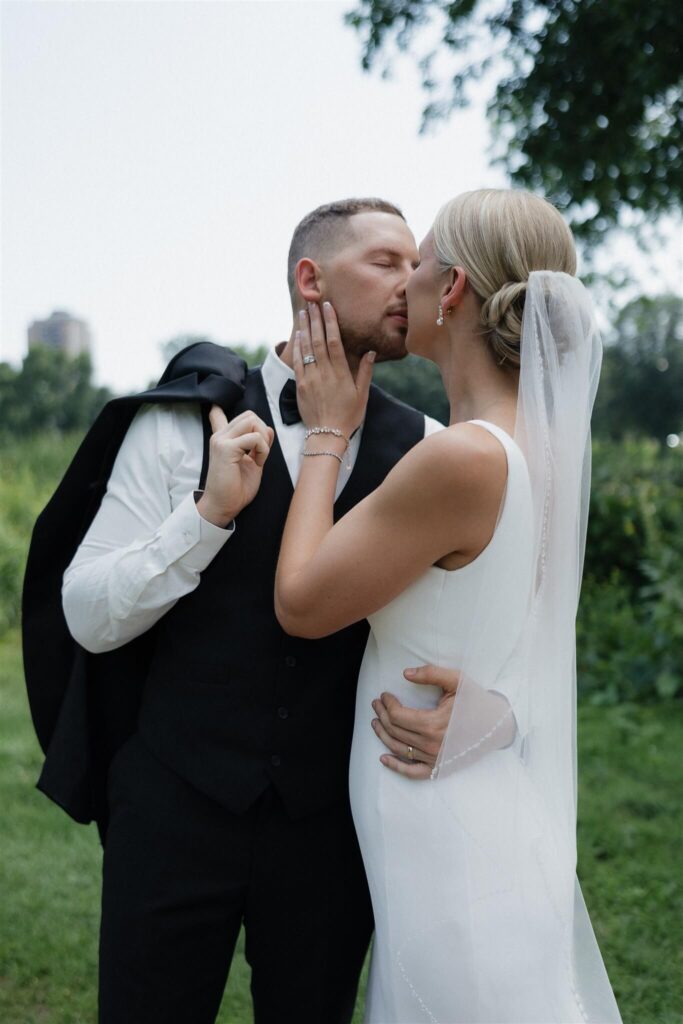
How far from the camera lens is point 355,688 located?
2260mm

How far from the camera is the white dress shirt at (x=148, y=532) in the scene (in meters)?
2.04

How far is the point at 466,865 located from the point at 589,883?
9.00ft

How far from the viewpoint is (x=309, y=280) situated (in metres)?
2.37

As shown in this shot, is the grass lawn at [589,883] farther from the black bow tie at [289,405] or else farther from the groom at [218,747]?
the black bow tie at [289,405]

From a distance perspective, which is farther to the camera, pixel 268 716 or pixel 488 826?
pixel 268 716

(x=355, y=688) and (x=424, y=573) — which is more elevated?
(x=424, y=573)

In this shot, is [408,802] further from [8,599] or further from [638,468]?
[638,468]

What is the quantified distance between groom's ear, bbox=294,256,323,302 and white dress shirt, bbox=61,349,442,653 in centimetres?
18

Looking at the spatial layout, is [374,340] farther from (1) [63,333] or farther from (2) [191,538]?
(1) [63,333]

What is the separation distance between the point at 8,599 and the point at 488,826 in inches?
315

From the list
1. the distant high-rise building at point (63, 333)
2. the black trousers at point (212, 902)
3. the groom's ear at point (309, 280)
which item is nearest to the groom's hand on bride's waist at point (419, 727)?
the black trousers at point (212, 902)

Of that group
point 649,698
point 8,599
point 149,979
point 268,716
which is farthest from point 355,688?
point 8,599

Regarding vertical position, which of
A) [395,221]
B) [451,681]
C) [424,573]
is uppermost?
[395,221]

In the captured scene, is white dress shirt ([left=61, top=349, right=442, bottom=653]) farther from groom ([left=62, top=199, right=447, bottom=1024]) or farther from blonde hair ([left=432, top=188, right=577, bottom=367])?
blonde hair ([left=432, top=188, right=577, bottom=367])
